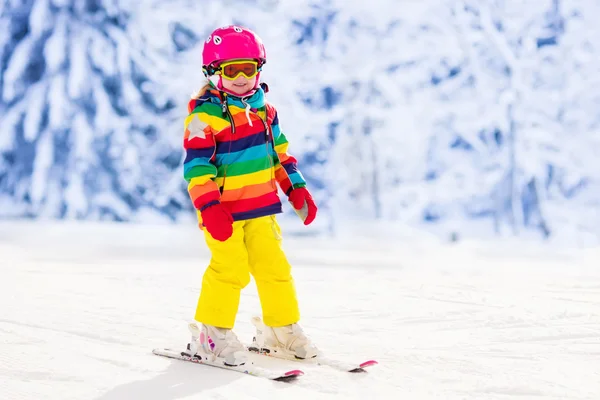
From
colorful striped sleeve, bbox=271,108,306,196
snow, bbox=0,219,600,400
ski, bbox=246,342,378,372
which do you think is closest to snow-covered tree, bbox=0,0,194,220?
snow, bbox=0,219,600,400

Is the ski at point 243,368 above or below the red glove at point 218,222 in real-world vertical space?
below

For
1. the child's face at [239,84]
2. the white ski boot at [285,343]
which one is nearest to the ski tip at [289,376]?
the white ski boot at [285,343]

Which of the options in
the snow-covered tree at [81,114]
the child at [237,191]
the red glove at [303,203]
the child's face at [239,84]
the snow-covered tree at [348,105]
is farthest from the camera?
the snow-covered tree at [348,105]

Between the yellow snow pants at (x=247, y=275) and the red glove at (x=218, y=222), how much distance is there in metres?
0.18

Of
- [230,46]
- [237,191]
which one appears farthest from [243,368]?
[230,46]

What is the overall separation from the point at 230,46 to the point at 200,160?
1.66ft

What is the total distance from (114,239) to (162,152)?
4.98m

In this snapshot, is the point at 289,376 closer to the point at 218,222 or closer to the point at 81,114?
the point at 218,222

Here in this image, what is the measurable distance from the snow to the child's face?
3.79 ft

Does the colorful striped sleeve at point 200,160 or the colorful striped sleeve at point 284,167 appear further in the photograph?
the colorful striped sleeve at point 284,167

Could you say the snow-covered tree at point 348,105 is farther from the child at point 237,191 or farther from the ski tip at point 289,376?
the ski tip at point 289,376

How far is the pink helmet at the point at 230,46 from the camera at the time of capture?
10.4ft

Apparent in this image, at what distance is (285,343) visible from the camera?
10.7ft

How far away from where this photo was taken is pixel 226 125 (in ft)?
10.3
